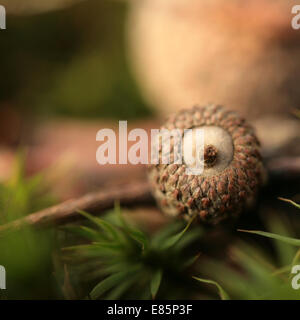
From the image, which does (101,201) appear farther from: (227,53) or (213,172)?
(227,53)

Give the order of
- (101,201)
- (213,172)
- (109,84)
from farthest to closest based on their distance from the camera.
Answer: (109,84)
(101,201)
(213,172)

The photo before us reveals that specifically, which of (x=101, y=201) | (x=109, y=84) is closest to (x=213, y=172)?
(x=101, y=201)

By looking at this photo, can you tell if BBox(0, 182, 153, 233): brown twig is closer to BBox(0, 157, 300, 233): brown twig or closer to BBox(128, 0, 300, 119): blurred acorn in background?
BBox(0, 157, 300, 233): brown twig

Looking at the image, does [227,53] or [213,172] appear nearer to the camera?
[213,172]

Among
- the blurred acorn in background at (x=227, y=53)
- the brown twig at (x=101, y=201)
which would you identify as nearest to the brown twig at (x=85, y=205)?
the brown twig at (x=101, y=201)

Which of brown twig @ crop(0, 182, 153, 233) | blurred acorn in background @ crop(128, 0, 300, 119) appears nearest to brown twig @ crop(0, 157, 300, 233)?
brown twig @ crop(0, 182, 153, 233)

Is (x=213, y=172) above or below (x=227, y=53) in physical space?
below

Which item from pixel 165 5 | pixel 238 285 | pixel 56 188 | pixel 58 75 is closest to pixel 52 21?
pixel 58 75

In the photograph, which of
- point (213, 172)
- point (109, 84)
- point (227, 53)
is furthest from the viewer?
point (109, 84)
